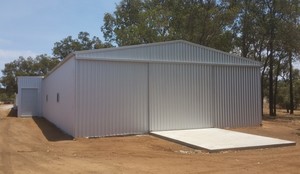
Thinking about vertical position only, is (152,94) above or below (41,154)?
above

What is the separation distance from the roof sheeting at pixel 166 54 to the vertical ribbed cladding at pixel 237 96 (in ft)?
1.72

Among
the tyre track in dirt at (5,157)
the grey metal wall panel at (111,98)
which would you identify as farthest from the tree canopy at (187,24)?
the tyre track in dirt at (5,157)

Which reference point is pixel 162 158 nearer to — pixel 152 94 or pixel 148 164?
pixel 148 164

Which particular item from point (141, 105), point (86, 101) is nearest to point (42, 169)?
point (86, 101)

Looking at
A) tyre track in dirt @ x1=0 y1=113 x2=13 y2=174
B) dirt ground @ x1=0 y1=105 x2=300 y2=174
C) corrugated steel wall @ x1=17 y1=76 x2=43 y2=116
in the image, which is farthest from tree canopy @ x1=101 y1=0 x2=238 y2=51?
tyre track in dirt @ x1=0 y1=113 x2=13 y2=174

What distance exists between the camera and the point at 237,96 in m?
19.6

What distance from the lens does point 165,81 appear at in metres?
17.5

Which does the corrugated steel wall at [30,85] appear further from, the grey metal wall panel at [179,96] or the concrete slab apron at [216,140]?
the concrete slab apron at [216,140]

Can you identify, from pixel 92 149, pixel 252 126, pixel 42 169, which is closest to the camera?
pixel 42 169

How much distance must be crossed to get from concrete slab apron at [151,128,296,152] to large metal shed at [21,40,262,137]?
4.25 ft

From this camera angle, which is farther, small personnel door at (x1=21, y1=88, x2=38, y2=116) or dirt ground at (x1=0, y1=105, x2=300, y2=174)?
small personnel door at (x1=21, y1=88, x2=38, y2=116)

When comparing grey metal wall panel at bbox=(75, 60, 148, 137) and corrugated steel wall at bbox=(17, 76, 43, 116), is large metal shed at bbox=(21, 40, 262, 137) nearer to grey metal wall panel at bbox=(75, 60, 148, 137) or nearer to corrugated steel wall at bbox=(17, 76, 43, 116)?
grey metal wall panel at bbox=(75, 60, 148, 137)

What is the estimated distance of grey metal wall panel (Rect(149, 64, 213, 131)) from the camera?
17.3 meters

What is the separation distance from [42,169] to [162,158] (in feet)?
11.9
